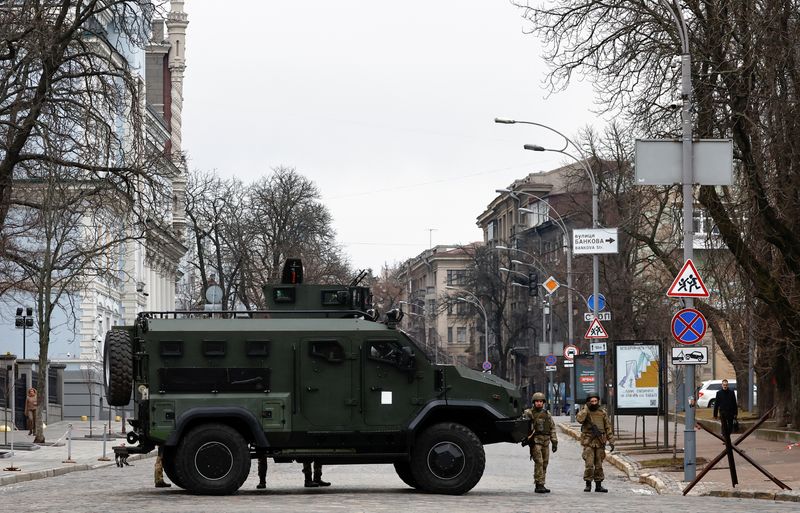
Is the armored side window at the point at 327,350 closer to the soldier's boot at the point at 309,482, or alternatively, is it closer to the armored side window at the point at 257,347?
the armored side window at the point at 257,347

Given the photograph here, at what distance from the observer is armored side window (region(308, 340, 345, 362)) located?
20141mm

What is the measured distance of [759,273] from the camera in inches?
1246

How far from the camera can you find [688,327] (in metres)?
22.9

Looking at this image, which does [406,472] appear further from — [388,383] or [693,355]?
[693,355]

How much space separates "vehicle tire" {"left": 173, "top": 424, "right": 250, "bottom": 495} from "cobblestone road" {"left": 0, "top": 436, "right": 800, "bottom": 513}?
0.71 ft

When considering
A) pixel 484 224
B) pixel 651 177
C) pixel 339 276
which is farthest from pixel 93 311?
pixel 484 224

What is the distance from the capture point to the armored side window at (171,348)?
1978cm

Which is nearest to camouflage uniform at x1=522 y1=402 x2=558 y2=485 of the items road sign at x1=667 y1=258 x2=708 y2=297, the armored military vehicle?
the armored military vehicle

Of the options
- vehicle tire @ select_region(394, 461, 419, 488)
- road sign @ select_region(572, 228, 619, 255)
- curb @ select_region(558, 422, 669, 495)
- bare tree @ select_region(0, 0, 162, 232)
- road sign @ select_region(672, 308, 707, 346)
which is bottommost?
curb @ select_region(558, 422, 669, 495)

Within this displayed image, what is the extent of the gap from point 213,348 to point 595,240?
18736 mm

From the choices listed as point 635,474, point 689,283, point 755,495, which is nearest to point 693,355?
point 689,283

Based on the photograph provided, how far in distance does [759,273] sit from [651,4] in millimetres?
6438

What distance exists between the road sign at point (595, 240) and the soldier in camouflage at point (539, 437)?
49.5ft

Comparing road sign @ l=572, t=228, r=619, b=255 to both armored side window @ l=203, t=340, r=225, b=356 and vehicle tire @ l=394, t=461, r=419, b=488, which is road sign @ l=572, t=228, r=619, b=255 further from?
armored side window @ l=203, t=340, r=225, b=356
